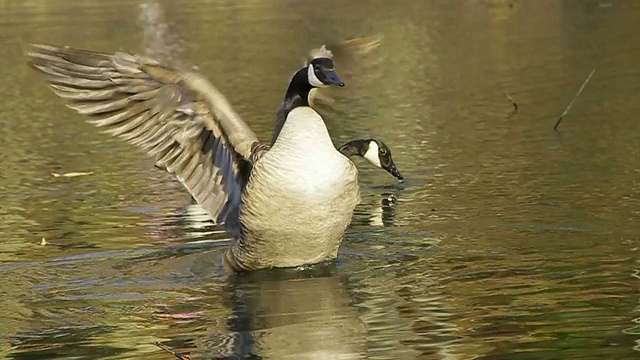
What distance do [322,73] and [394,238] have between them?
194cm

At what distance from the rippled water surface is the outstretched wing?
658 millimetres

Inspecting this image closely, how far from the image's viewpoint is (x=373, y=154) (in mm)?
13945

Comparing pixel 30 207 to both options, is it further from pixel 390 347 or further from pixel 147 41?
pixel 147 41

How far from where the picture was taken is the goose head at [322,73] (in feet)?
29.9

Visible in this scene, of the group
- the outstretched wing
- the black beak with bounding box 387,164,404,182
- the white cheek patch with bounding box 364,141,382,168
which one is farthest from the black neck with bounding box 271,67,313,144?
the white cheek patch with bounding box 364,141,382,168

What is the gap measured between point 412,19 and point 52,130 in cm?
1802

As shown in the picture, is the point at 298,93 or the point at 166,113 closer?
the point at 298,93

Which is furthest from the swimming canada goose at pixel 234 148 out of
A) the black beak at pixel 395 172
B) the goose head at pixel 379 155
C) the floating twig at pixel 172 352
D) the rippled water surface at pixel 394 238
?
the goose head at pixel 379 155

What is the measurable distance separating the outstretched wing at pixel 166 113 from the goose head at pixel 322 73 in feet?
2.12

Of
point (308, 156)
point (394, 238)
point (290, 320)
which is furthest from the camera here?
point (394, 238)

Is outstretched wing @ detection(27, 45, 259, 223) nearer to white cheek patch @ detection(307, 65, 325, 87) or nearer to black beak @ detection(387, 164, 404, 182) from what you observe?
white cheek patch @ detection(307, 65, 325, 87)

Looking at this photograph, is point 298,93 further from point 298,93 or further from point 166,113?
point 166,113

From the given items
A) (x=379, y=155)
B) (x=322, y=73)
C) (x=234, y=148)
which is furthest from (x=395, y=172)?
(x=322, y=73)

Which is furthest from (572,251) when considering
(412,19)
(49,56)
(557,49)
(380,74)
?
(412,19)
